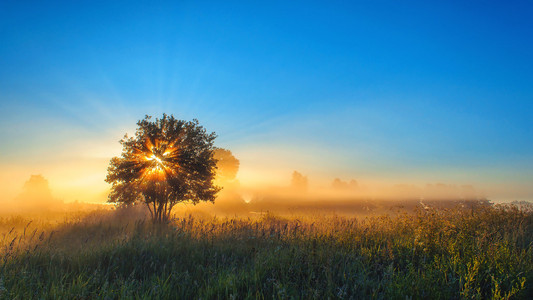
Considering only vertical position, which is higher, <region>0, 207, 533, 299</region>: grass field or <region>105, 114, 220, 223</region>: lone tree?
<region>105, 114, 220, 223</region>: lone tree

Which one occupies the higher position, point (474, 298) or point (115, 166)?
point (115, 166)

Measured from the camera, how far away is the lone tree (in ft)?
40.5

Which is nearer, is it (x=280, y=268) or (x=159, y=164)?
(x=280, y=268)

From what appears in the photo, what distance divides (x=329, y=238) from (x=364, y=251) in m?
1.28

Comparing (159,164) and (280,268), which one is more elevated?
(159,164)

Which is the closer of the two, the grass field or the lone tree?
the grass field

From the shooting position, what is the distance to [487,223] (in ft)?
29.7

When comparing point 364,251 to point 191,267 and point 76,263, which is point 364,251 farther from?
point 76,263

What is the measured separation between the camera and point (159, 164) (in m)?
12.5

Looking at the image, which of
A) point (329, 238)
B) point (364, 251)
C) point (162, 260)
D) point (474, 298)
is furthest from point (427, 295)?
point (162, 260)

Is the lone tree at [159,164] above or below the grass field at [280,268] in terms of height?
above

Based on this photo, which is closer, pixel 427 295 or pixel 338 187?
pixel 427 295

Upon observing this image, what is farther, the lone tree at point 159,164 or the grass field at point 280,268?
the lone tree at point 159,164

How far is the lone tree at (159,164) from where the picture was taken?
1236 centimetres
